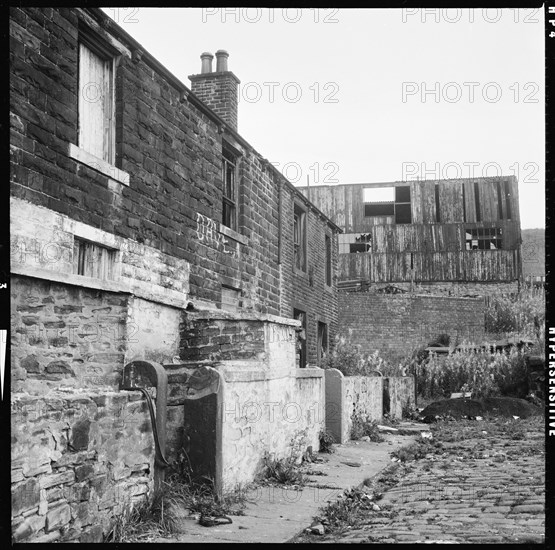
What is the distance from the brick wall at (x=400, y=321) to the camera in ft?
99.0

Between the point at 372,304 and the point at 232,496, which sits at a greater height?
the point at 372,304

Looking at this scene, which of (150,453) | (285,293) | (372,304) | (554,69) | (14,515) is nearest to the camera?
(14,515)

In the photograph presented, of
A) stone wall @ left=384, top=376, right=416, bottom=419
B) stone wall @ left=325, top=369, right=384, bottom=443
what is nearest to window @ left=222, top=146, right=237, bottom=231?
stone wall @ left=325, top=369, right=384, bottom=443

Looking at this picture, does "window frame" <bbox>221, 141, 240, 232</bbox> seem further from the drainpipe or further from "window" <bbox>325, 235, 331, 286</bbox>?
"window" <bbox>325, 235, 331, 286</bbox>

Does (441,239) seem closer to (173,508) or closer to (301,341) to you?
(301,341)

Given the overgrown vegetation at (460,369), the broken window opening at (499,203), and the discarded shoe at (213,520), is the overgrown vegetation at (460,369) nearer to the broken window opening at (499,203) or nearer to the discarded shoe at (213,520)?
the discarded shoe at (213,520)

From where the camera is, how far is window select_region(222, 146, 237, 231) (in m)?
14.5

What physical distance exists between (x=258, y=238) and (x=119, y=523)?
10.7 meters

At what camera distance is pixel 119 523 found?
555 centimetres

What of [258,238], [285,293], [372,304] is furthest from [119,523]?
[372,304]

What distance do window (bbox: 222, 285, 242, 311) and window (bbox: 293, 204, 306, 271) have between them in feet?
16.9

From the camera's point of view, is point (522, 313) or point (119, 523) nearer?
point (119, 523)
